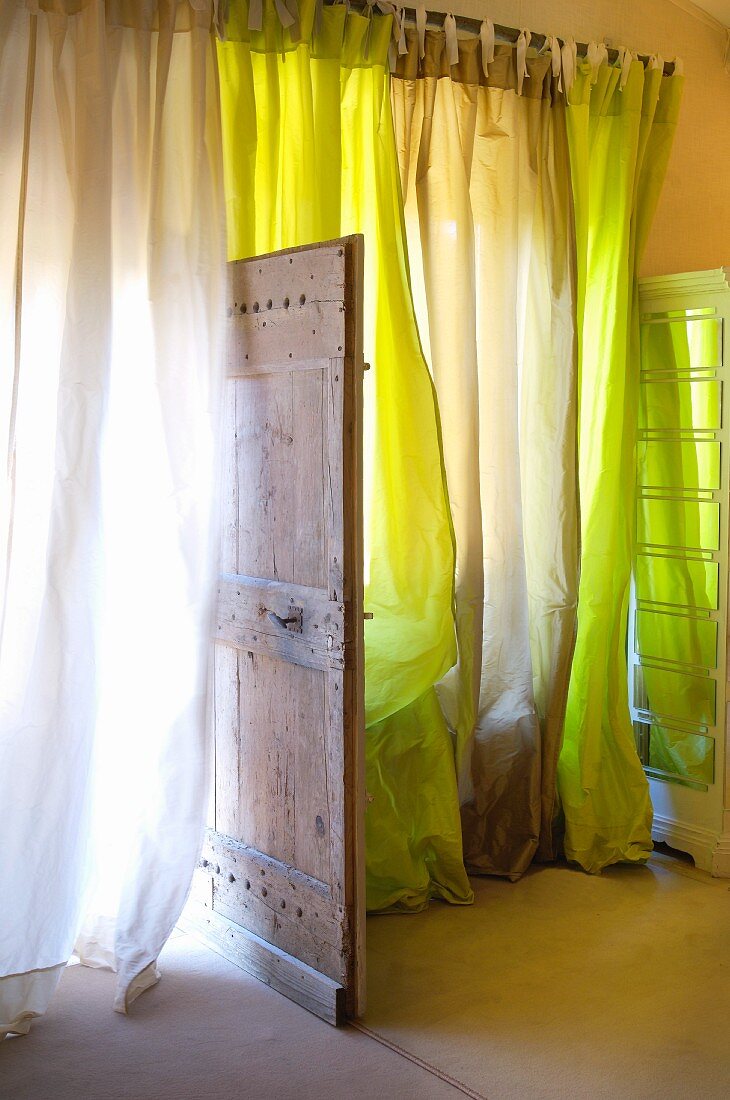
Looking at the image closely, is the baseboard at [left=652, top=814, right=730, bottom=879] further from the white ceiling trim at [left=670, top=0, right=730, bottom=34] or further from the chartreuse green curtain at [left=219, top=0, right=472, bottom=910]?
the white ceiling trim at [left=670, top=0, right=730, bottom=34]

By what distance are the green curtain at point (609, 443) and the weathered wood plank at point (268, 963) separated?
108cm

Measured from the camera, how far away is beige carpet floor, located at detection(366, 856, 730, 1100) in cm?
221

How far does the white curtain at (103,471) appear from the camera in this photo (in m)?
2.37

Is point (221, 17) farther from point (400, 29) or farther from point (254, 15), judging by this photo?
point (400, 29)

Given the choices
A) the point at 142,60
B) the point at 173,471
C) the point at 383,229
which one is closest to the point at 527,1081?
the point at 173,471

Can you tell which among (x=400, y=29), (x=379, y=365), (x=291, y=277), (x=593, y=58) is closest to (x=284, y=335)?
(x=291, y=277)

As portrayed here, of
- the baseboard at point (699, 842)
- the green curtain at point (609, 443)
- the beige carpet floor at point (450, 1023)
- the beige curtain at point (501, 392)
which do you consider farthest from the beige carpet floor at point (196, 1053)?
the baseboard at point (699, 842)

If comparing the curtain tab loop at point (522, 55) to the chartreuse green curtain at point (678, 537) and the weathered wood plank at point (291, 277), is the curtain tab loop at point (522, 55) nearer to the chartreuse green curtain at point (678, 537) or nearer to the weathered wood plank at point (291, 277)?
the chartreuse green curtain at point (678, 537)

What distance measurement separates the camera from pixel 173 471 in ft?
8.20

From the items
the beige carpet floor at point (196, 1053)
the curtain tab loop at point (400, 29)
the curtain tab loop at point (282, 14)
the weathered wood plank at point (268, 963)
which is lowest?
the beige carpet floor at point (196, 1053)

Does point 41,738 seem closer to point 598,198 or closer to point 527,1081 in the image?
point 527,1081

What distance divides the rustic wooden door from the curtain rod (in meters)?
0.93

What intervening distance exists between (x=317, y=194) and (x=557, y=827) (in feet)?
6.47

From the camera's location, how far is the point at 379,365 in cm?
288
